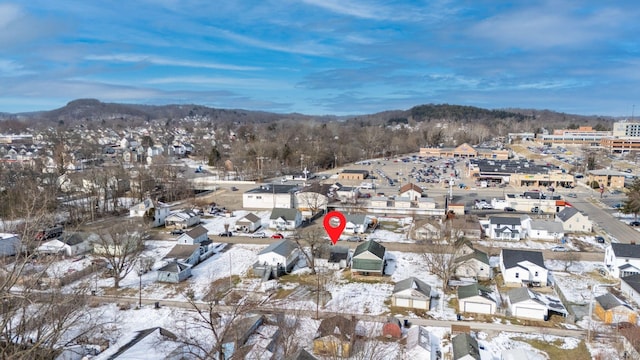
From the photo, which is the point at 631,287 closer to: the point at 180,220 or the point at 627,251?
the point at 627,251

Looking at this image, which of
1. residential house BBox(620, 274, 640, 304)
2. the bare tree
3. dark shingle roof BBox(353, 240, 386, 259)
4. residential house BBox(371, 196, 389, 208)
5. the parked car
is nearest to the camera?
residential house BBox(620, 274, 640, 304)

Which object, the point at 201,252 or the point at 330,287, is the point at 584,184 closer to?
the point at 330,287

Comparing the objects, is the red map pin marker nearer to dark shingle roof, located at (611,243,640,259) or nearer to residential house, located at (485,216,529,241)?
residential house, located at (485,216,529,241)

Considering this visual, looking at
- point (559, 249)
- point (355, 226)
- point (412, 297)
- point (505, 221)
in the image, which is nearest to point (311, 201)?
point (355, 226)

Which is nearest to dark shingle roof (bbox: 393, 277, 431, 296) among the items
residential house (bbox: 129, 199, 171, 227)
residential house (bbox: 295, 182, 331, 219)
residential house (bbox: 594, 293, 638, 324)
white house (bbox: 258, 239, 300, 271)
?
white house (bbox: 258, 239, 300, 271)

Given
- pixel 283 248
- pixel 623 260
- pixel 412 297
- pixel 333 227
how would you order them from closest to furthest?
pixel 412 297
pixel 623 260
pixel 283 248
pixel 333 227

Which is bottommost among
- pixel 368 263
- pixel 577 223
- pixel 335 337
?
pixel 335 337
